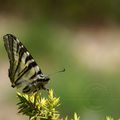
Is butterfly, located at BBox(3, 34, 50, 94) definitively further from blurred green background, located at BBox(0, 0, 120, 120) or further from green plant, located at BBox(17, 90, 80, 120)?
blurred green background, located at BBox(0, 0, 120, 120)

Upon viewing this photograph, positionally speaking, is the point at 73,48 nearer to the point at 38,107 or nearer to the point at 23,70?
the point at 23,70

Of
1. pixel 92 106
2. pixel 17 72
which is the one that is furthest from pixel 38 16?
pixel 17 72

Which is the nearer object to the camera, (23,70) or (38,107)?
(38,107)

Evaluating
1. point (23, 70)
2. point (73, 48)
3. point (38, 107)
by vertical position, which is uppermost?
point (73, 48)

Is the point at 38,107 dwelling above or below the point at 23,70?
below

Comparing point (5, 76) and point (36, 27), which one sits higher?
point (36, 27)

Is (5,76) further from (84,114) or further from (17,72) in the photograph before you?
(17,72)

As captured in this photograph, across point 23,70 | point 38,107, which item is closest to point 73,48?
point 23,70
